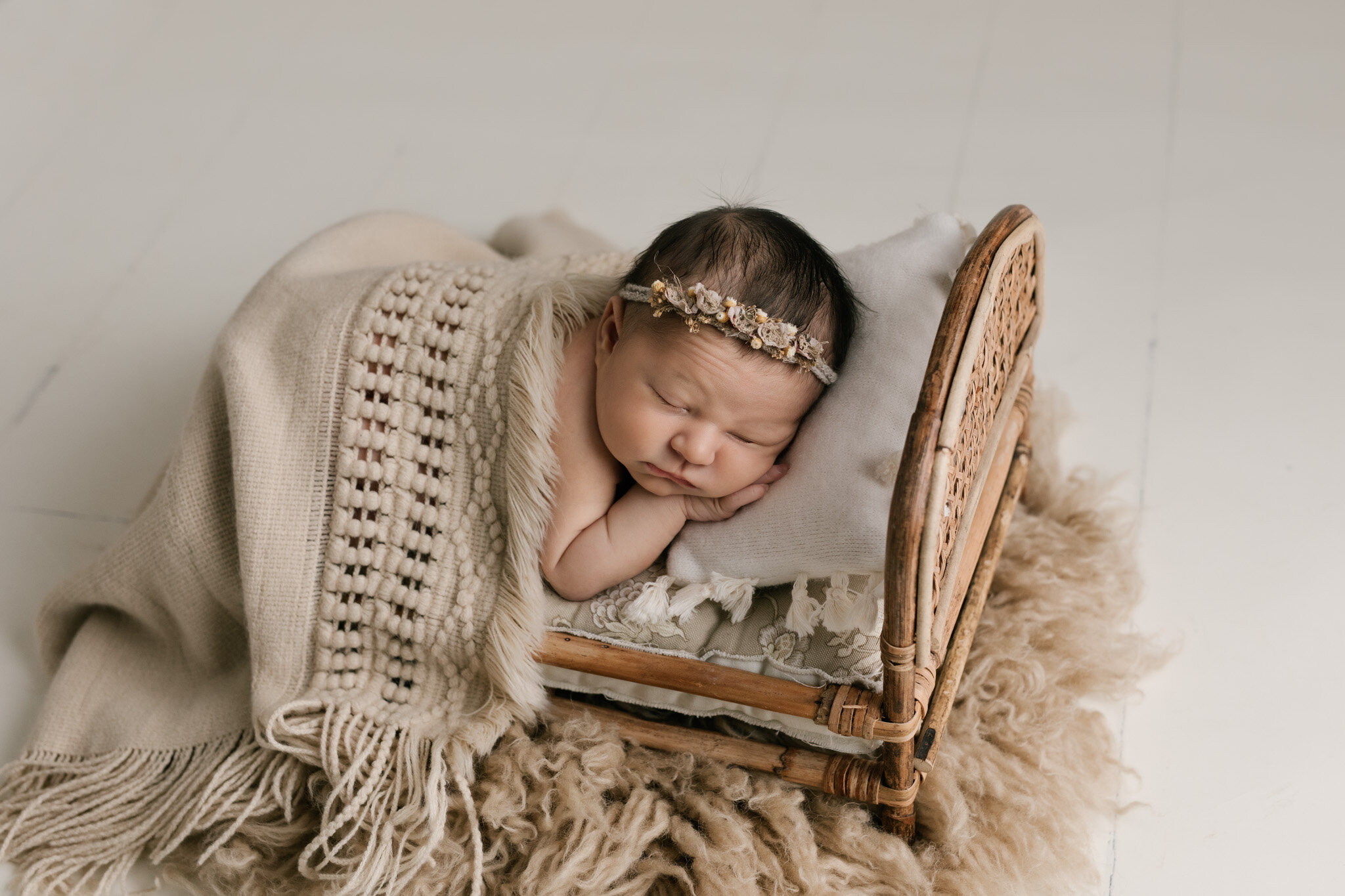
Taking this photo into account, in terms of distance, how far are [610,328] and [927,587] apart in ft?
1.64

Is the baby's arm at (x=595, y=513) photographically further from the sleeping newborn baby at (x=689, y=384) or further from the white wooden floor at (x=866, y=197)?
the white wooden floor at (x=866, y=197)

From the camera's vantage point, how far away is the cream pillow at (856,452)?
1196 mm

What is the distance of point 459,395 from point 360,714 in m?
0.39

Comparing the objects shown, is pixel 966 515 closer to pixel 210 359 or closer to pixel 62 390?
pixel 210 359

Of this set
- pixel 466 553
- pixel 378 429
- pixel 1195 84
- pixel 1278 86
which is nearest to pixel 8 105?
pixel 378 429

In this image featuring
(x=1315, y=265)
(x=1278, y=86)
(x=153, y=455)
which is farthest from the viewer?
(x=1278, y=86)

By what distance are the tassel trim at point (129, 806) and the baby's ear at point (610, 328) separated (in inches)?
24.0

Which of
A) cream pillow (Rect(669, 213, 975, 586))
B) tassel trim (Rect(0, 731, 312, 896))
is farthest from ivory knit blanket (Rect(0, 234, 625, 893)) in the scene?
cream pillow (Rect(669, 213, 975, 586))

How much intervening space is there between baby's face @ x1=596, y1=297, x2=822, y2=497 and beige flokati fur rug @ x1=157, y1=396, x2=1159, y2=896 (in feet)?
1.10

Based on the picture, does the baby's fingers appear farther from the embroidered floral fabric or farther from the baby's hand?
the embroidered floral fabric

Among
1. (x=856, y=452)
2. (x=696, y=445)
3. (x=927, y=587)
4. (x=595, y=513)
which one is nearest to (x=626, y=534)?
(x=595, y=513)

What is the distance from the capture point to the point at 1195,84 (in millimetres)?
2520

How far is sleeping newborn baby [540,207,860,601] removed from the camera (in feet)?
4.00

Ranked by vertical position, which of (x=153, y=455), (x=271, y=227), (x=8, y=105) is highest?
(x=8, y=105)
